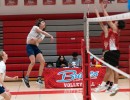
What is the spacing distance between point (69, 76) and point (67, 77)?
0.07 metres

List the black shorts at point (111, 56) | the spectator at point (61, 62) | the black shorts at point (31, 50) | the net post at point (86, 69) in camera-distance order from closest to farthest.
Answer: the black shorts at point (111, 56) → the net post at point (86, 69) → the black shorts at point (31, 50) → the spectator at point (61, 62)

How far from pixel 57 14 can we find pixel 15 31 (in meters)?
1.77

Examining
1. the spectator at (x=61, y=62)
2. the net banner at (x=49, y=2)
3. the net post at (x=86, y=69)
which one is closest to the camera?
the net post at (x=86, y=69)

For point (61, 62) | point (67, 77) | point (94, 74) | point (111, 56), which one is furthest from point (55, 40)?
point (111, 56)

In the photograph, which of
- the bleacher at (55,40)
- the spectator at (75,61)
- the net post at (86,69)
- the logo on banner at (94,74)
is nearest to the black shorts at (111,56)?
the net post at (86,69)

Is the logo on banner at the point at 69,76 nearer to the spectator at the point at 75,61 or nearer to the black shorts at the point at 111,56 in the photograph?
the spectator at the point at 75,61

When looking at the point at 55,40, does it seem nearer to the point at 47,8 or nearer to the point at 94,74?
the point at 47,8

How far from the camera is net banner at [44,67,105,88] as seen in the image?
10219mm

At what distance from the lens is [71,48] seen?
13680 mm

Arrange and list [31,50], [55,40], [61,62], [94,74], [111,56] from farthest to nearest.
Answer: [55,40] → [61,62] → [94,74] → [31,50] → [111,56]

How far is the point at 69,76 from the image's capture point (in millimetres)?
10281

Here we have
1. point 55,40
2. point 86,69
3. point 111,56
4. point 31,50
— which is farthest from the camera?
point 55,40

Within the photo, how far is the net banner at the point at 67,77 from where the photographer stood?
10219 mm

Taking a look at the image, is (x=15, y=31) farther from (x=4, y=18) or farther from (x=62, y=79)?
(x=62, y=79)
